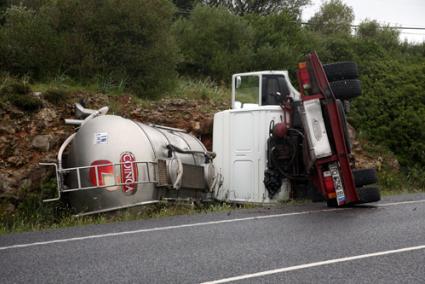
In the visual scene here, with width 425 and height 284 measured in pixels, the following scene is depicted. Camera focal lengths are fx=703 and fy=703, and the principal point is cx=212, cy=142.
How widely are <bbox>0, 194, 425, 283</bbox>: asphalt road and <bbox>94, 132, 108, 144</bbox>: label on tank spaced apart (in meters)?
2.01

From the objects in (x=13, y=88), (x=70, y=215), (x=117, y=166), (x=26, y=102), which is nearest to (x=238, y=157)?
(x=117, y=166)

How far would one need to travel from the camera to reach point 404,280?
5766mm

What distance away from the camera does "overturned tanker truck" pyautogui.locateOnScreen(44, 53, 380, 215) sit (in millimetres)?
11352

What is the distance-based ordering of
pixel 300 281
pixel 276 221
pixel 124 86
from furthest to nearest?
pixel 124 86, pixel 276 221, pixel 300 281

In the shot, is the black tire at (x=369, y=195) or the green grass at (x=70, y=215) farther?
the black tire at (x=369, y=195)

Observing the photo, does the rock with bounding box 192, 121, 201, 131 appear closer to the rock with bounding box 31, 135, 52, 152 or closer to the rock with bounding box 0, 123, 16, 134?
the rock with bounding box 31, 135, 52, 152

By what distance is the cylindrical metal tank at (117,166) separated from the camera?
11.3 metres

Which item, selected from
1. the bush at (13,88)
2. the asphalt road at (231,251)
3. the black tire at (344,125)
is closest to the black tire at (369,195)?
the black tire at (344,125)

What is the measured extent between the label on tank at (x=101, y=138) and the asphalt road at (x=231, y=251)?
6.59ft

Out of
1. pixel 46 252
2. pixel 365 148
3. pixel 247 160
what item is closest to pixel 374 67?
pixel 365 148

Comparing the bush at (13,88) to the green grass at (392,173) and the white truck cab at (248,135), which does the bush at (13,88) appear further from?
the green grass at (392,173)

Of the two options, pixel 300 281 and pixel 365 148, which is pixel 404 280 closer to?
pixel 300 281

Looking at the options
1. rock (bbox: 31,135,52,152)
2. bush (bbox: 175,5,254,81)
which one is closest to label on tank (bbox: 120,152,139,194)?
rock (bbox: 31,135,52,152)

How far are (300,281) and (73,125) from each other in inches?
345
